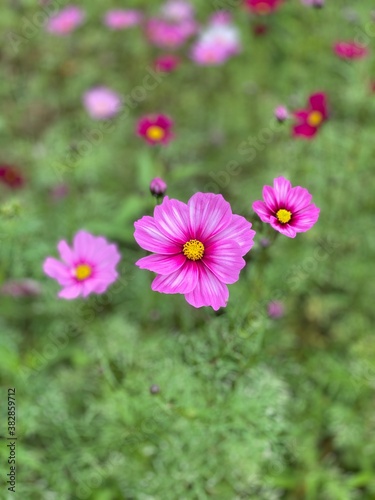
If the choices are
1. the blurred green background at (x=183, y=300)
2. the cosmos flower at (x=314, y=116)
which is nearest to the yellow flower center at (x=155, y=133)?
the blurred green background at (x=183, y=300)

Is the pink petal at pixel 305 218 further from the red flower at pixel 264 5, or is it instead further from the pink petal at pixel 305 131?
the red flower at pixel 264 5

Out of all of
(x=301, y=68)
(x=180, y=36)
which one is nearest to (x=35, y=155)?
(x=180, y=36)

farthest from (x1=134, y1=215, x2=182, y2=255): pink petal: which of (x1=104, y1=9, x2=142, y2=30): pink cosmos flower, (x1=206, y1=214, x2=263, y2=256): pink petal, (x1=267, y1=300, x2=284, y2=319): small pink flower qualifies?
(x1=104, y1=9, x2=142, y2=30): pink cosmos flower

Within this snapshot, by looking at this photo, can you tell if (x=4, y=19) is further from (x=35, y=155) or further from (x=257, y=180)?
(x=257, y=180)

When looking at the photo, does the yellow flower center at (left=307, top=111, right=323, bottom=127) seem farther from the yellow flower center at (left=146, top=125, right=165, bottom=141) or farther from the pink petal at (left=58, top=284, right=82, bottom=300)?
the pink petal at (left=58, top=284, right=82, bottom=300)

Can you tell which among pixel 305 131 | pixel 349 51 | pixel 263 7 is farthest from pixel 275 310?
pixel 263 7

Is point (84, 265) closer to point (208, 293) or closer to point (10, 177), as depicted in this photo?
point (208, 293)
